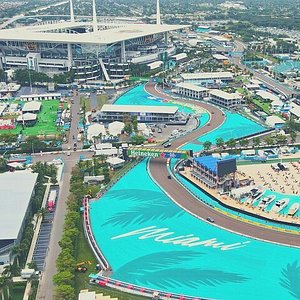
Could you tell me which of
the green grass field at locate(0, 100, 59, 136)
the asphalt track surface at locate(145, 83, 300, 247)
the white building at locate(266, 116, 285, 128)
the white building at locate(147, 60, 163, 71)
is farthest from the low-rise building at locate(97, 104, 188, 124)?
the white building at locate(147, 60, 163, 71)

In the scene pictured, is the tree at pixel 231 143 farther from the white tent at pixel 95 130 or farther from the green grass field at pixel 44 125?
the green grass field at pixel 44 125

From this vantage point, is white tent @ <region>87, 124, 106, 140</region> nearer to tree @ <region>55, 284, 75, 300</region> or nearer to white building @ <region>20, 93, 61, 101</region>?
white building @ <region>20, 93, 61, 101</region>

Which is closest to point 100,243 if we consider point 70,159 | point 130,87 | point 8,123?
point 70,159

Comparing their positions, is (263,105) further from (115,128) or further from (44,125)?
(44,125)

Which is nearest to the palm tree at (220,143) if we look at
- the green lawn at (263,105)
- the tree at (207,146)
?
the tree at (207,146)

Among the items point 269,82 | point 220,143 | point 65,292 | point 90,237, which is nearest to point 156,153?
point 220,143

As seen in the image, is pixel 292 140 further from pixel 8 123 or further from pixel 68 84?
pixel 68 84
